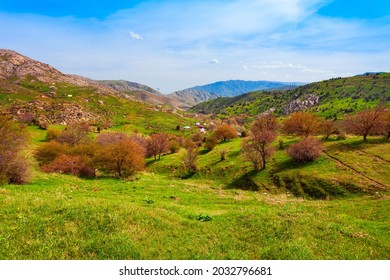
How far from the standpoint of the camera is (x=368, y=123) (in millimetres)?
51781

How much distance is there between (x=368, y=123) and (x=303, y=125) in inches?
561

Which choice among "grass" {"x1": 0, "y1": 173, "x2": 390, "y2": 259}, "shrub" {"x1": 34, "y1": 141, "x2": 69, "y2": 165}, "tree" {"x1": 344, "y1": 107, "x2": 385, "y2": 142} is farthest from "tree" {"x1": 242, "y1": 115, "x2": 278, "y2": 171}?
"shrub" {"x1": 34, "y1": 141, "x2": 69, "y2": 165}

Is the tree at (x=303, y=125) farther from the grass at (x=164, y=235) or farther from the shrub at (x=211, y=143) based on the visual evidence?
the grass at (x=164, y=235)

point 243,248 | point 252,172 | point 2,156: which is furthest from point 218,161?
point 243,248

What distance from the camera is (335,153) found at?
48.5 metres

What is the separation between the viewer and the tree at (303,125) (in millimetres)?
62438

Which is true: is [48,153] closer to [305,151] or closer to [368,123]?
[305,151]

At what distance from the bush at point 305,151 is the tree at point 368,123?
12.6 metres

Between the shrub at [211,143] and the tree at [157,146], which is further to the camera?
the shrub at [211,143]

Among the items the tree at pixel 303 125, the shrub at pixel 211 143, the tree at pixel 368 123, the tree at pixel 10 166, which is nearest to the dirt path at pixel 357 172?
the tree at pixel 368 123

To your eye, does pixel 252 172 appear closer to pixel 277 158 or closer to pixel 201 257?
pixel 277 158

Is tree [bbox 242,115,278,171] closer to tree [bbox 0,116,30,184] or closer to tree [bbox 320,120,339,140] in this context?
A: tree [bbox 320,120,339,140]

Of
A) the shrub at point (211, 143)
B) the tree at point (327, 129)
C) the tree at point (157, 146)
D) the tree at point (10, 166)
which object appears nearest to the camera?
the tree at point (10, 166)

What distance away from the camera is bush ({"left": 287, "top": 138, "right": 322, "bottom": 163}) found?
47125mm
